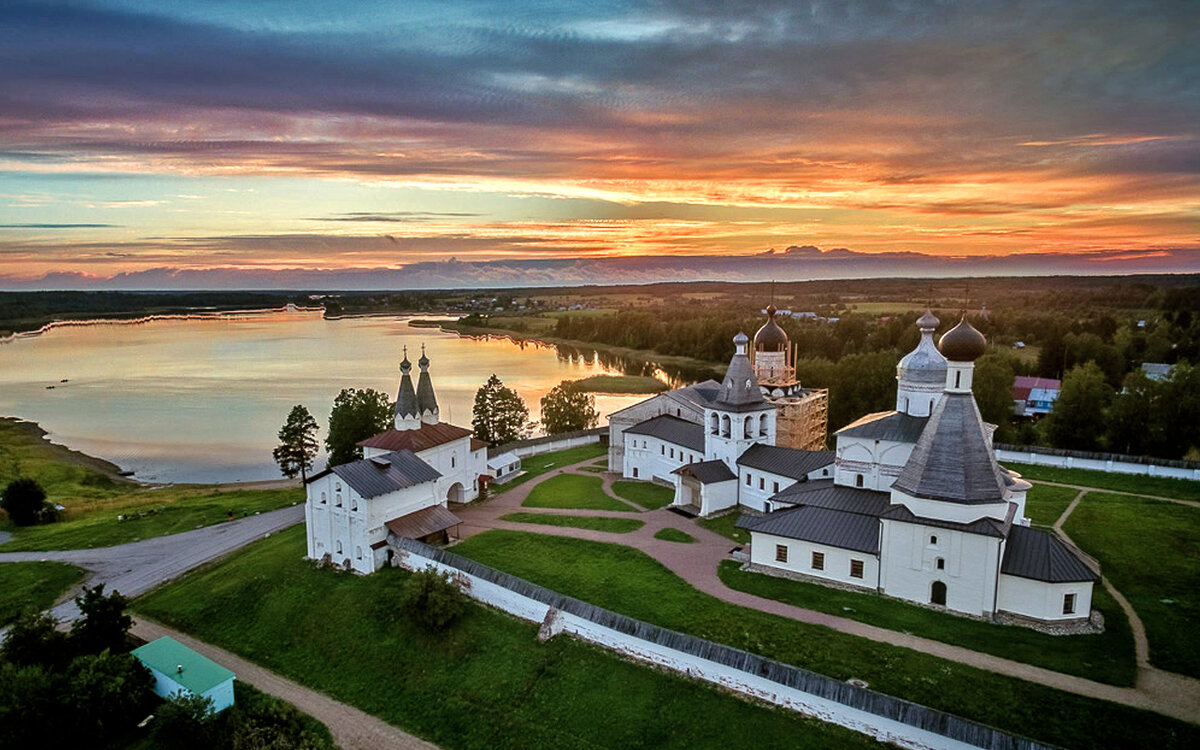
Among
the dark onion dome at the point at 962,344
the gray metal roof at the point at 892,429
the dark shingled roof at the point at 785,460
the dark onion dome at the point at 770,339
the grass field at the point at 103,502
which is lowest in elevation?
the grass field at the point at 103,502

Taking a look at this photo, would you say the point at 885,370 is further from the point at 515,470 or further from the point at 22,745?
the point at 22,745

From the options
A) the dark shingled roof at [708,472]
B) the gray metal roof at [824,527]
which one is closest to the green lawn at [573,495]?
the dark shingled roof at [708,472]

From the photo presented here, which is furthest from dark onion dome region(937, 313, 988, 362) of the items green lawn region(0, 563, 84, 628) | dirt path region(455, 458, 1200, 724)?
green lawn region(0, 563, 84, 628)

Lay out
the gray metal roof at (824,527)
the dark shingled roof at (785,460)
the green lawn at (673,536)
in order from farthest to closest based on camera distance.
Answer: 1. the dark shingled roof at (785,460)
2. the green lawn at (673,536)
3. the gray metal roof at (824,527)

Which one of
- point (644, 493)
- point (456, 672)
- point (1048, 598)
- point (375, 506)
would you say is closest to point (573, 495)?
point (644, 493)

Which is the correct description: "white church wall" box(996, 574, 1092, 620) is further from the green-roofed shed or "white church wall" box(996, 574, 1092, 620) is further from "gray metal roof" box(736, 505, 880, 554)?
the green-roofed shed

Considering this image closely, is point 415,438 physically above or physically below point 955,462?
below

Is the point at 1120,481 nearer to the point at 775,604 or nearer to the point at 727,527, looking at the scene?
the point at 727,527

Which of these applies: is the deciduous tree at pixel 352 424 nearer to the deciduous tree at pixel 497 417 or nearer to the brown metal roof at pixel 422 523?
the deciduous tree at pixel 497 417
